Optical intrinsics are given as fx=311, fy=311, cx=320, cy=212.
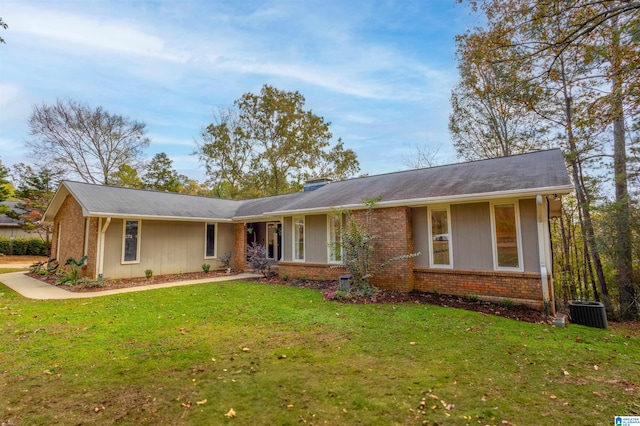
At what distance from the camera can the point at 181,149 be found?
87.8 ft

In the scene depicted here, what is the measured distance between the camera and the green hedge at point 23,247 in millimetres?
22219

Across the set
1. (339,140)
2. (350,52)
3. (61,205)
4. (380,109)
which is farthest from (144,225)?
(339,140)

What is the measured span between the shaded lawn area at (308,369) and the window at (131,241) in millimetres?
4989

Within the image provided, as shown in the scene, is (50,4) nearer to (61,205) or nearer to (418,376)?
(61,205)

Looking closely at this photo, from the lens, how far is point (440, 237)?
867 cm

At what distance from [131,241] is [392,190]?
994 cm

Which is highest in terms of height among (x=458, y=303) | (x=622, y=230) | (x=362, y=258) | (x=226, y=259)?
(x=622, y=230)

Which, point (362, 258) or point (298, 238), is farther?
point (298, 238)

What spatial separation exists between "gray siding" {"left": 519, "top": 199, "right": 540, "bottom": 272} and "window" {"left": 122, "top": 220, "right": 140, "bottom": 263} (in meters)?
12.8

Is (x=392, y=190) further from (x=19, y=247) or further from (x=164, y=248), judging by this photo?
(x=19, y=247)

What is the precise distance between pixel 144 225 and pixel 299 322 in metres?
9.07

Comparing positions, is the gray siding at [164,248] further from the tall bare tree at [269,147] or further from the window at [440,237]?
the tall bare tree at [269,147]

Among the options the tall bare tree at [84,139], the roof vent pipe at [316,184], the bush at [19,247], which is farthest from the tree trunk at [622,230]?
the bush at [19,247]

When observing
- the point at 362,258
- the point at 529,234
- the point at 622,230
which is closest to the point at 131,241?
the point at 362,258
